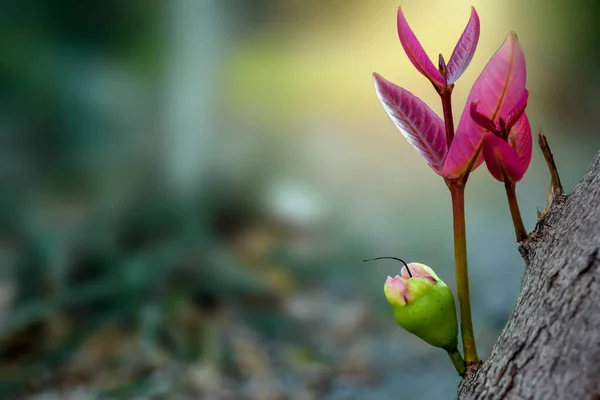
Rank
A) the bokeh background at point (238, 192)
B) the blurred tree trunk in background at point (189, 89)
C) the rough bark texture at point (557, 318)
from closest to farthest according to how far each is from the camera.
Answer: the rough bark texture at point (557, 318) → the bokeh background at point (238, 192) → the blurred tree trunk in background at point (189, 89)

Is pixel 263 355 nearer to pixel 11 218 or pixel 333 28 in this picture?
pixel 11 218

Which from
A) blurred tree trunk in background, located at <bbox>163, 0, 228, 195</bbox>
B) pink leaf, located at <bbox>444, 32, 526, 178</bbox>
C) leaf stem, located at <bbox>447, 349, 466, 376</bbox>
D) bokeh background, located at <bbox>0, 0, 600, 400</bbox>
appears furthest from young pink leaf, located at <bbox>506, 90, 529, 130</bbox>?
blurred tree trunk in background, located at <bbox>163, 0, 228, 195</bbox>

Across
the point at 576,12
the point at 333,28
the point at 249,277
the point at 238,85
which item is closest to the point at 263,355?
the point at 249,277

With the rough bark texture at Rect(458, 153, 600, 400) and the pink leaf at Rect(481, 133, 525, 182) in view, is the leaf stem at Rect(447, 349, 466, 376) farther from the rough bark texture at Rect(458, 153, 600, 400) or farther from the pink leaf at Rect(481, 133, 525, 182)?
the pink leaf at Rect(481, 133, 525, 182)

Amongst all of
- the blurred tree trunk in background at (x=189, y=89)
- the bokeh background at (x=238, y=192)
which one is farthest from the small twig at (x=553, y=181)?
the blurred tree trunk in background at (x=189, y=89)

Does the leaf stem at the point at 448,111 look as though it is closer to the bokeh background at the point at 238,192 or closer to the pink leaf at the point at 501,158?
the pink leaf at the point at 501,158

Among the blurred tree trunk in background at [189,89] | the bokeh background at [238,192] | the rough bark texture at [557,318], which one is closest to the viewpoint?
the rough bark texture at [557,318]
